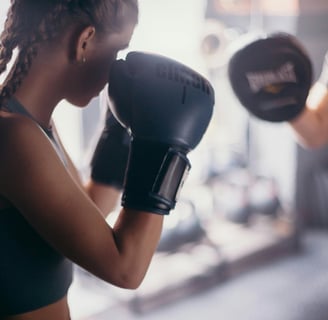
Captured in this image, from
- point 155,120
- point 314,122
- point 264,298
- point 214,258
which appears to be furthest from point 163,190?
point 214,258

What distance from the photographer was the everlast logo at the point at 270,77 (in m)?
1.45

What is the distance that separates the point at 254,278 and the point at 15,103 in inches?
88.2

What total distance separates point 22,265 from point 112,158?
364 millimetres

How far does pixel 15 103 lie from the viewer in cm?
94

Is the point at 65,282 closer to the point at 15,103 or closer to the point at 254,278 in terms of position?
the point at 15,103

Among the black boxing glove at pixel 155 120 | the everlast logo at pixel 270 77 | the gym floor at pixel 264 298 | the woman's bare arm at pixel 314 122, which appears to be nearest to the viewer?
the black boxing glove at pixel 155 120

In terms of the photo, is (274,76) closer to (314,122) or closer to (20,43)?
(314,122)

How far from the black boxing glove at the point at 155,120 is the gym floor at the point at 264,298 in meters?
1.69

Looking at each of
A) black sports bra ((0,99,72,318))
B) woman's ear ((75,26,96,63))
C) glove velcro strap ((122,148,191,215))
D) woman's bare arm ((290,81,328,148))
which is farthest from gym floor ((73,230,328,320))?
woman's ear ((75,26,96,63))

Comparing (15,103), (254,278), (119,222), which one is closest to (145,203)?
(119,222)

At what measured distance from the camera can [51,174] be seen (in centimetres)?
86

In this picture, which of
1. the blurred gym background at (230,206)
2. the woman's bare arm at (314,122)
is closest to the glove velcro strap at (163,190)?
the woman's bare arm at (314,122)

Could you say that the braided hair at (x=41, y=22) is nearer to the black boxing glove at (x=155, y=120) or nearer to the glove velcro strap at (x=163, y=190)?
the black boxing glove at (x=155, y=120)

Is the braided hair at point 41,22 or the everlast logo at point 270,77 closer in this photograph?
the braided hair at point 41,22
